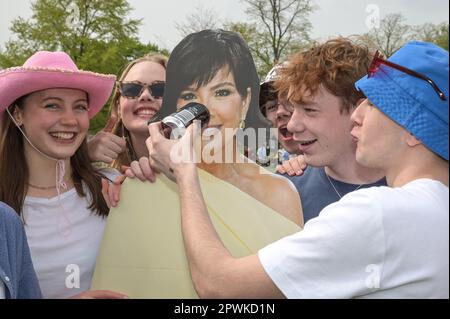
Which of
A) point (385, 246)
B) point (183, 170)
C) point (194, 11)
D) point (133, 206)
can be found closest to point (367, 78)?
point (385, 246)

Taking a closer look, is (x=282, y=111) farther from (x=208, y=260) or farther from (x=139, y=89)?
(x=208, y=260)

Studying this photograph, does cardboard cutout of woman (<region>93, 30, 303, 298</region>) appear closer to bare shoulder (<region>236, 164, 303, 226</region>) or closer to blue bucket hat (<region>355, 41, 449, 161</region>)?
bare shoulder (<region>236, 164, 303, 226</region>)

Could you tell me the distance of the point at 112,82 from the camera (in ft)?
7.00

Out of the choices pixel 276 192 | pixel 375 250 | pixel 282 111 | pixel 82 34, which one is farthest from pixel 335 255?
pixel 82 34

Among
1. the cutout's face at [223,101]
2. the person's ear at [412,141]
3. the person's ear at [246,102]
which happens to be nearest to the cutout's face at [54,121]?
the cutout's face at [223,101]

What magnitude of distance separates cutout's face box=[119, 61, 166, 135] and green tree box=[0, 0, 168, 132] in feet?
0.34

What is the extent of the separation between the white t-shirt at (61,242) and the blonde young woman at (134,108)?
0.86 feet

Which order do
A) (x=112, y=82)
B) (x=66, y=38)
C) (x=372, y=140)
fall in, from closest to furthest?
1. (x=372, y=140)
2. (x=112, y=82)
3. (x=66, y=38)

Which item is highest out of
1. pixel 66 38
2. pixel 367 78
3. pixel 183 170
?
pixel 66 38

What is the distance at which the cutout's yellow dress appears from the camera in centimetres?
182

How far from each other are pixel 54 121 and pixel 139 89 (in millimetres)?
350

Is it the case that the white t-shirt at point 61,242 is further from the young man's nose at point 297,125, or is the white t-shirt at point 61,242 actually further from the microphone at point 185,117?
the young man's nose at point 297,125

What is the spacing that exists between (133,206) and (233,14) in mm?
796

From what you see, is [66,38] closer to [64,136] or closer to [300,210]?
[64,136]
